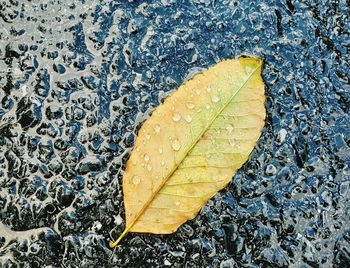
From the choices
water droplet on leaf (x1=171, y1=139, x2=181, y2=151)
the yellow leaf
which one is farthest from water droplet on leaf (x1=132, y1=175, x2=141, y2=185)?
water droplet on leaf (x1=171, y1=139, x2=181, y2=151)

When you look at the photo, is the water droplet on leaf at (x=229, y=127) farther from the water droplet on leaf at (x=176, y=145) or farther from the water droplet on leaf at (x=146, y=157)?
the water droplet on leaf at (x=146, y=157)

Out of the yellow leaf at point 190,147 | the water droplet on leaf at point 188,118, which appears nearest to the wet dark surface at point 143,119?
the yellow leaf at point 190,147

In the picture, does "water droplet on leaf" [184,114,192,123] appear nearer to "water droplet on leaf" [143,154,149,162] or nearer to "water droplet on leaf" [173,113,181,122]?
"water droplet on leaf" [173,113,181,122]

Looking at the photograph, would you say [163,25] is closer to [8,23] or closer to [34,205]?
[8,23]

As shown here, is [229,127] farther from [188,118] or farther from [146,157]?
[146,157]

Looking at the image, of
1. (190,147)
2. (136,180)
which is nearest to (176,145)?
(190,147)

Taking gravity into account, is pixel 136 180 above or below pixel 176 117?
below
